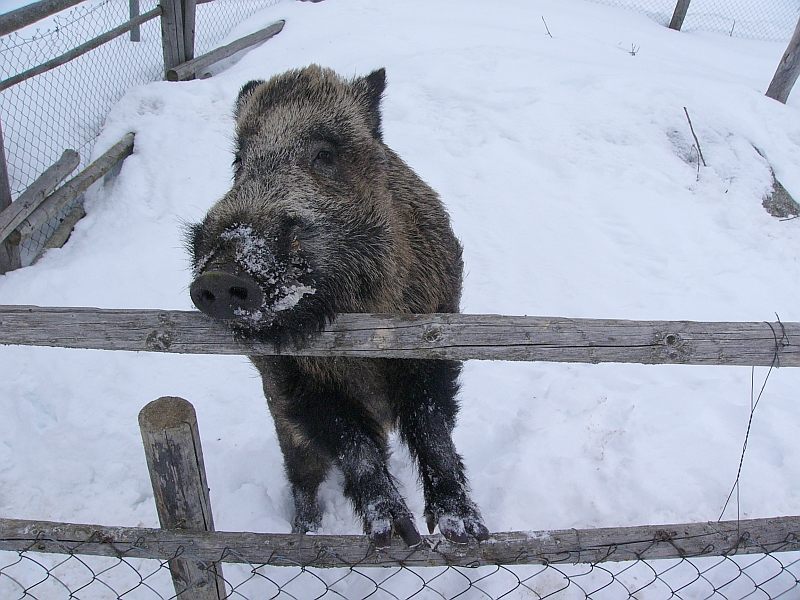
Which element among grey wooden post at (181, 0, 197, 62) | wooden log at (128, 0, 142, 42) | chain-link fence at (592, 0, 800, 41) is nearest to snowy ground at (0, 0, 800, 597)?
grey wooden post at (181, 0, 197, 62)

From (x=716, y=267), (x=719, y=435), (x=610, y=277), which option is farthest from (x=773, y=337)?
(x=716, y=267)

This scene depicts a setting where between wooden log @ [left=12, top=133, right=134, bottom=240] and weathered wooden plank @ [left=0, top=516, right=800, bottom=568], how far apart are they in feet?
13.8

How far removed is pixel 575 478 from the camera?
3.57 meters

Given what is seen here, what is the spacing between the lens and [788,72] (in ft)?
25.3

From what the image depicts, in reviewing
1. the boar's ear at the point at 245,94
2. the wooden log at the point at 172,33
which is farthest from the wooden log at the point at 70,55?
the boar's ear at the point at 245,94

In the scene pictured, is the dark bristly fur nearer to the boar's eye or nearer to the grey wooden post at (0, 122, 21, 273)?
the boar's eye

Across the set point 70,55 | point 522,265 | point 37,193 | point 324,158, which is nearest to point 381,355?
point 324,158

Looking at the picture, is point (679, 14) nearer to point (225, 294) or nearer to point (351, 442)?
point (351, 442)

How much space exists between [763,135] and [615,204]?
7.59ft

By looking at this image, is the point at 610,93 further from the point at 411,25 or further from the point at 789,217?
the point at 411,25

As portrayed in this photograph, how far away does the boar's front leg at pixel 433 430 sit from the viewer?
8.02 ft

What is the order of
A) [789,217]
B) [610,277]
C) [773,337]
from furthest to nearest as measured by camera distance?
1. [789,217]
2. [610,277]
3. [773,337]

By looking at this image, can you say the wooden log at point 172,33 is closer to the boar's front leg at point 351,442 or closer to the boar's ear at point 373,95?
the boar's ear at point 373,95

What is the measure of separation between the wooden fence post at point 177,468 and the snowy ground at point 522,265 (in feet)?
4.06
